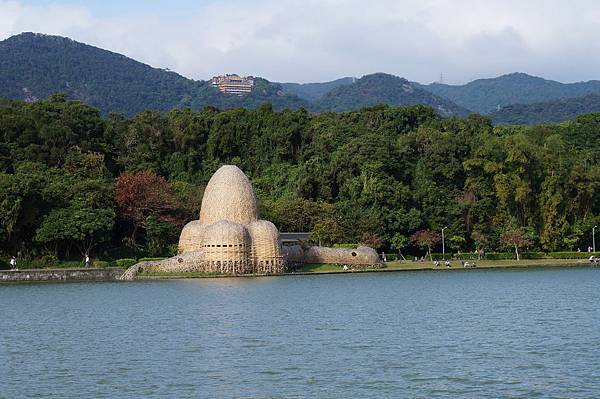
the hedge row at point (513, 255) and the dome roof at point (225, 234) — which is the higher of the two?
the dome roof at point (225, 234)

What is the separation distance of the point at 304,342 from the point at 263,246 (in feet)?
103

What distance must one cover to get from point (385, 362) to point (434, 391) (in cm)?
403

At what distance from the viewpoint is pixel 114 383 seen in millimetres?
26312

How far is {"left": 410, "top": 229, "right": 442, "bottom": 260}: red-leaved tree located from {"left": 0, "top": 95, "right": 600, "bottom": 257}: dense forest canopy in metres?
0.88

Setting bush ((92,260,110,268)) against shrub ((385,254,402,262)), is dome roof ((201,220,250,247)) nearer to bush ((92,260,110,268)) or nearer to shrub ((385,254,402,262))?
bush ((92,260,110,268))

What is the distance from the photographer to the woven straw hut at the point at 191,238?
65.1 meters

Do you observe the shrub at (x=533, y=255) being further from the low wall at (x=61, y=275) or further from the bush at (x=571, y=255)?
the low wall at (x=61, y=275)

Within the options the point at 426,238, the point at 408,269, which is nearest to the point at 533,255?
the point at 426,238

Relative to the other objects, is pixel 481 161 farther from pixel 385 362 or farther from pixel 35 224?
pixel 385 362

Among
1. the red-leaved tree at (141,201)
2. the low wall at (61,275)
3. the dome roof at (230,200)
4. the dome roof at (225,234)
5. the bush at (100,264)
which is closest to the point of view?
the dome roof at (225,234)

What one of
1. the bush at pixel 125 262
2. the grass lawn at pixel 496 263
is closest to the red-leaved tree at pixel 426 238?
the grass lawn at pixel 496 263

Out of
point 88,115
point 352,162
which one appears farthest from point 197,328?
point 88,115

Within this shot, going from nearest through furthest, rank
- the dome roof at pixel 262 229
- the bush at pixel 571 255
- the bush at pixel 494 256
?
the dome roof at pixel 262 229 → the bush at pixel 494 256 → the bush at pixel 571 255

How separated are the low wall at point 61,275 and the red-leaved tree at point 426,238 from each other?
23.8m
